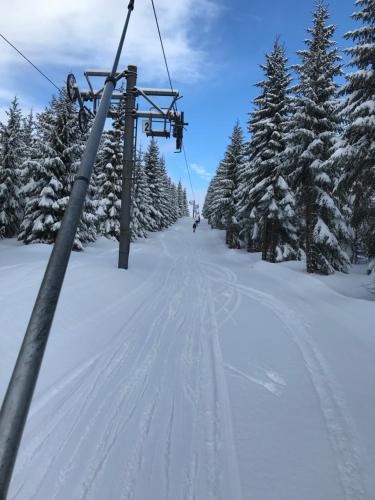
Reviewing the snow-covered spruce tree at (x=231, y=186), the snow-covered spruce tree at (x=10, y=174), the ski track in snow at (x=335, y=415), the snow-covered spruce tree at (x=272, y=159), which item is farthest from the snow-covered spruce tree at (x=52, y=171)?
the ski track in snow at (x=335, y=415)

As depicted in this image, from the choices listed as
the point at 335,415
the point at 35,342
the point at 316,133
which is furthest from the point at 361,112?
the point at 35,342

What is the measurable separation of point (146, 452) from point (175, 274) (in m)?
12.8

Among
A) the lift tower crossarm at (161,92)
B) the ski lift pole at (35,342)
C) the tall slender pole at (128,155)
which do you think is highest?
the lift tower crossarm at (161,92)

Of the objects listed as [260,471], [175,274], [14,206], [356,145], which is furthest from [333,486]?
[14,206]

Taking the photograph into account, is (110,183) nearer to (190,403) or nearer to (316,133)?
(316,133)

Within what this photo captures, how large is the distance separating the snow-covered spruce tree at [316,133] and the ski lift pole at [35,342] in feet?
53.2

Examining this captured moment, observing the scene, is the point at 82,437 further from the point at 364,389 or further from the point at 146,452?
the point at 364,389

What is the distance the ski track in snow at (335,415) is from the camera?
3.10 meters

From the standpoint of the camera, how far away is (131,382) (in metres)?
4.77

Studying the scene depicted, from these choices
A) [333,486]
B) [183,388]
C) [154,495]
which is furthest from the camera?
[183,388]

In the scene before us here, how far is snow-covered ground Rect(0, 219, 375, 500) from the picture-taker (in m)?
2.96

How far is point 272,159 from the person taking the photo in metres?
22.2

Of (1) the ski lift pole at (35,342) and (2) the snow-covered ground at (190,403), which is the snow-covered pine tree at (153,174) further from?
(1) the ski lift pole at (35,342)

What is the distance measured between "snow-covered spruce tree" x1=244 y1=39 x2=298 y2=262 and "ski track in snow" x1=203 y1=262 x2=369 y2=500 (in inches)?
574
